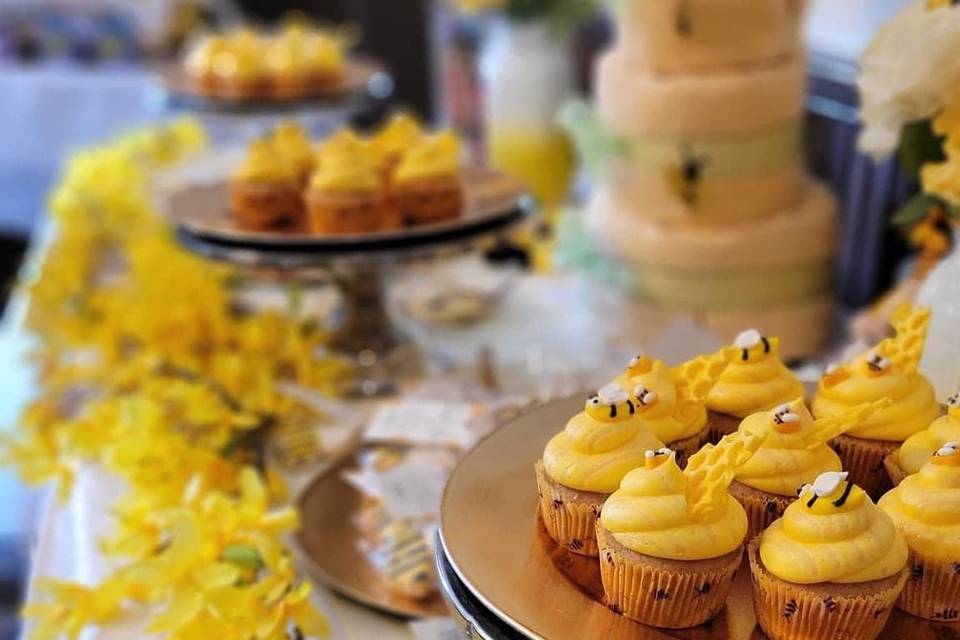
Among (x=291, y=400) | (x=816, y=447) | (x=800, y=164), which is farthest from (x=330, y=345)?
(x=816, y=447)

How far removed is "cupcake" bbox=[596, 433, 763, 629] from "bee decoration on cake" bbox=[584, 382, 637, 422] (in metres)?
0.05

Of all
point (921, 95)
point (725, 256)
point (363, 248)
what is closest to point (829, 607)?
point (921, 95)

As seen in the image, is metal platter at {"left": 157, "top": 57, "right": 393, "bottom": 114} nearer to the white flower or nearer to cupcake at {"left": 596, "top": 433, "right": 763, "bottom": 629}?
the white flower

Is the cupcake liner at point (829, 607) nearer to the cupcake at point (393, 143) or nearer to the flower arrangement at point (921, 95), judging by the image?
the flower arrangement at point (921, 95)

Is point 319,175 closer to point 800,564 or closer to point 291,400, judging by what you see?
point 291,400

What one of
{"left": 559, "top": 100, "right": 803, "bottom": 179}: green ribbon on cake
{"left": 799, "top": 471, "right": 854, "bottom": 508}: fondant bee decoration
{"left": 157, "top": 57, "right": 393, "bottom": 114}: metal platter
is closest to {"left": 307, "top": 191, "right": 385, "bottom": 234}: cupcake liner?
{"left": 559, "top": 100, "right": 803, "bottom": 179}: green ribbon on cake

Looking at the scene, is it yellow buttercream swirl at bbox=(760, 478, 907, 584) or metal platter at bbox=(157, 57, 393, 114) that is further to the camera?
metal platter at bbox=(157, 57, 393, 114)

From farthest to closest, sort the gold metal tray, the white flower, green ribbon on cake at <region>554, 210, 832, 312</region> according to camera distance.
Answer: green ribbon on cake at <region>554, 210, 832, 312</region> < the gold metal tray < the white flower

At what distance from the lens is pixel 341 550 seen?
1067mm

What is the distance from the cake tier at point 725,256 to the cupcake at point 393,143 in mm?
313

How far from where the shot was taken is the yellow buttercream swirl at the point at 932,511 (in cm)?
64

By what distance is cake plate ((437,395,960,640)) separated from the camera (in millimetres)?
638

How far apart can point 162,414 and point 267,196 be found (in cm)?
34

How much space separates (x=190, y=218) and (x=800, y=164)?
3.00 feet
